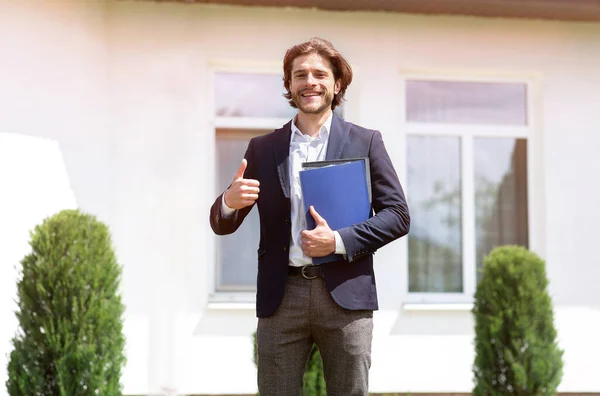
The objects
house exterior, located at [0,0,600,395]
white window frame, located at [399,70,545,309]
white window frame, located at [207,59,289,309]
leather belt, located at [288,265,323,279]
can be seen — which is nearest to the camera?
leather belt, located at [288,265,323,279]

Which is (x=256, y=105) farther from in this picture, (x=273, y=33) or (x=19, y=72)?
(x=19, y=72)

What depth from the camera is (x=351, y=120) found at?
665cm

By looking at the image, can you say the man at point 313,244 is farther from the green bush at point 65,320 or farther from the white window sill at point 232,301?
the white window sill at point 232,301

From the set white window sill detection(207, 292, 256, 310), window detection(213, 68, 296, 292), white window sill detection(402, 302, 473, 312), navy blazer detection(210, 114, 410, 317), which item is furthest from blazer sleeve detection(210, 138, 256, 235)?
white window sill detection(402, 302, 473, 312)

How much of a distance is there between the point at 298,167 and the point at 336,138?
17cm

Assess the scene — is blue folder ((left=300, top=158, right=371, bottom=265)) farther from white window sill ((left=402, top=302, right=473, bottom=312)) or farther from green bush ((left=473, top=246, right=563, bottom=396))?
white window sill ((left=402, top=302, right=473, bottom=312))

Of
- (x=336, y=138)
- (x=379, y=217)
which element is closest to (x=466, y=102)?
(x=336, y=138)

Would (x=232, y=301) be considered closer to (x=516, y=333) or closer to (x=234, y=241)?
(x=234, y=241)

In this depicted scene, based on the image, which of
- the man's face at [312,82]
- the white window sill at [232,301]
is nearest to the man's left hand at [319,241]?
the man's face at [312,82]

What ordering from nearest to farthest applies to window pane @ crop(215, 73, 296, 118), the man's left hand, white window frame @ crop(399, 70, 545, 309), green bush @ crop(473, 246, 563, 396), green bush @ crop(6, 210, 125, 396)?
1. the man's left hand
2. green bush @ crop(6, 210, 125, 396)
3. green bush @ crop(473, 246, 563, 396)
4. window pane @ crop(215, 73, 296, 118)
5. white window frame @ crop(399, 70, 545, 309)

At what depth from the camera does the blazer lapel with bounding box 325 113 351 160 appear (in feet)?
9.61

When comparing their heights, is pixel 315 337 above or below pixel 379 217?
below

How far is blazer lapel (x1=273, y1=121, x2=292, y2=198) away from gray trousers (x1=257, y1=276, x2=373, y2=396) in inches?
13.0

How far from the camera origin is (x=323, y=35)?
6.60 meters
